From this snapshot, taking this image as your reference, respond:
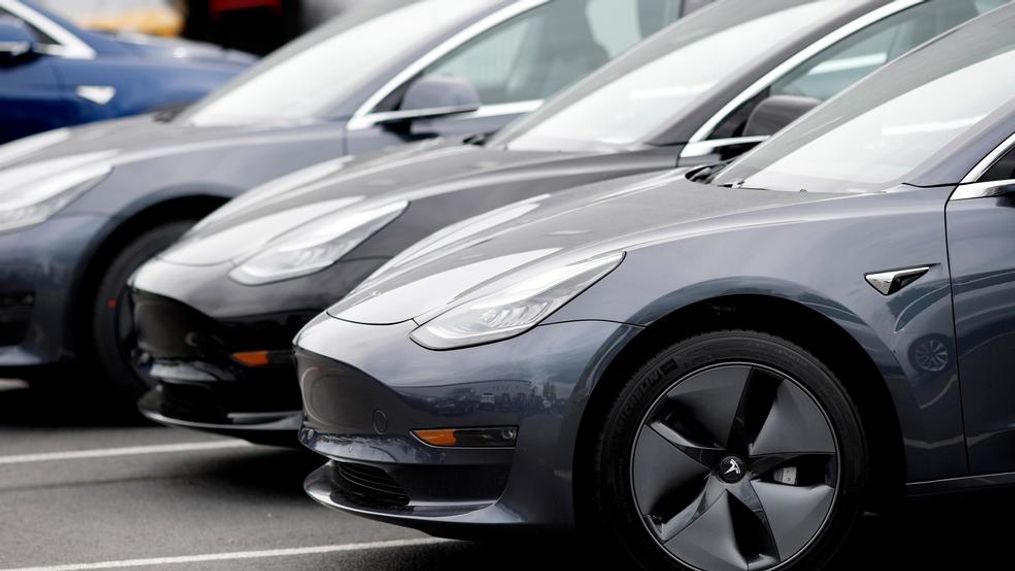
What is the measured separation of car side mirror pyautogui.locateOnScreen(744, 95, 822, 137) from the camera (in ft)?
17.2

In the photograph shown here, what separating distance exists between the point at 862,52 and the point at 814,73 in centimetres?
22

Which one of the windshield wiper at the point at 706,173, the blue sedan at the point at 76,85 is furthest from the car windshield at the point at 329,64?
the windshield wiper at the point at 706,173


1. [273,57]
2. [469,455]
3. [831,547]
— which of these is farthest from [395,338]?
[273,57]

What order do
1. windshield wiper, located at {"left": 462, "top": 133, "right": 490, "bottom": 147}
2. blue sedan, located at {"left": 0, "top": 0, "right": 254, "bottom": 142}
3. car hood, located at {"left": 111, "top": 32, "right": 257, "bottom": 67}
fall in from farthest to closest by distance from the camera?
1. car hood, located at {"left": 111, "top": 32, "right": 257, "bottom": 67}
2. blue sedan, located at {"left": 0, "top": 0, "right": 254, "bottom": 142}
3. windshield wiper, located at {"left": 462, "top": 133, "right": 490, "bottom": 147}

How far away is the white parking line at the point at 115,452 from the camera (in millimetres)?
6109

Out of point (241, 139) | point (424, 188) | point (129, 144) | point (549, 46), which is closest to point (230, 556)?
point (424, 188)

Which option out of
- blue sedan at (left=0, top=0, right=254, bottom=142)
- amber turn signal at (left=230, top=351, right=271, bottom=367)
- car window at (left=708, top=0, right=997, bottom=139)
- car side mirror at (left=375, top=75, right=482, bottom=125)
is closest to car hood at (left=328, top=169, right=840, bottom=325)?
amber turn signal at (left=230, top=351, right=271, bottom=367)

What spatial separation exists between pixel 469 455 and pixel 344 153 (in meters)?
3.05

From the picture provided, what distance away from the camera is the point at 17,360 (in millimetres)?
6367

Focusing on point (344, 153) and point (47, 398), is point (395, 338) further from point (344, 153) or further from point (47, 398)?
point (47, 398)

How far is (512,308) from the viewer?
3.91m

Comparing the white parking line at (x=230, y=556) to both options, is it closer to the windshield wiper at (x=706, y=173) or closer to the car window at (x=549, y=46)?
the windshield wiper at (x=706, y=173)

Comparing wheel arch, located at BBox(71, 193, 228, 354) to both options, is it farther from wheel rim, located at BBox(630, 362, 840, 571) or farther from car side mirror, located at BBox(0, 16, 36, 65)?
wheel rim, located at BBox(630, 362, 840, 571)

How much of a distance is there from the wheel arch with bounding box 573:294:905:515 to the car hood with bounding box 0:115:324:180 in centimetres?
320
